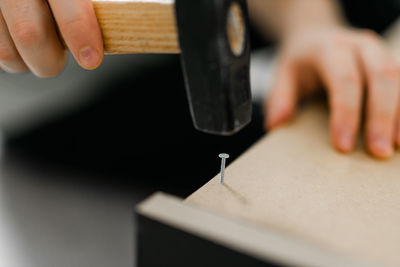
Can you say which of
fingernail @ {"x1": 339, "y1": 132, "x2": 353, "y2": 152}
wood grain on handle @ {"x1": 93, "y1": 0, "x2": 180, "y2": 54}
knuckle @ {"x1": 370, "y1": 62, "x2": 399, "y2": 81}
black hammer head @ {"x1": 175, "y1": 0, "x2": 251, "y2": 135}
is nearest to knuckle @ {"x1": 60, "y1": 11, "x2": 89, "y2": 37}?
wood grain on handle @ {"x1": 93, "y1": 0, "x2": 180, "y2": 54}

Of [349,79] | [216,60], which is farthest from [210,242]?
[349,79]

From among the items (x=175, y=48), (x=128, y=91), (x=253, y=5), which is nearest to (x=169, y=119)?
(x=128, y=91)

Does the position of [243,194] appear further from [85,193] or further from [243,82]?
[85,193]

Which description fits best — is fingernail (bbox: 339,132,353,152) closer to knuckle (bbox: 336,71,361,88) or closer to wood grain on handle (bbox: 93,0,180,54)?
knuckle (bbox: 336,71,361,88)

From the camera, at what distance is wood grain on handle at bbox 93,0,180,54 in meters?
0.45

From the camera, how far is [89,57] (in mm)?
531

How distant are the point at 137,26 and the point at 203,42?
123mm

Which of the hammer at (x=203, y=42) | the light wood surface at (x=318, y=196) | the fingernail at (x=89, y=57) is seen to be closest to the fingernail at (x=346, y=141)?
the light wood surface at (x=318, y=196)

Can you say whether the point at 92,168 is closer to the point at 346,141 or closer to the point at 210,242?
the point at 346,141

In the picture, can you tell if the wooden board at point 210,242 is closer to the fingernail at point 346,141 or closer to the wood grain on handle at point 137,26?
the wood grain on handle at point 137,26

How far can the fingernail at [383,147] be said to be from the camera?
0.67 m

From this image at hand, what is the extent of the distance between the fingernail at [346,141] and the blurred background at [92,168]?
0.34 m

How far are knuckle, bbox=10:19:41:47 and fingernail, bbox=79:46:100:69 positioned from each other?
0.22 ft

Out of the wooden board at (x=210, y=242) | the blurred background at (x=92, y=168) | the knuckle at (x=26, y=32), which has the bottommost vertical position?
the blurred background at (x=92, y=168)
